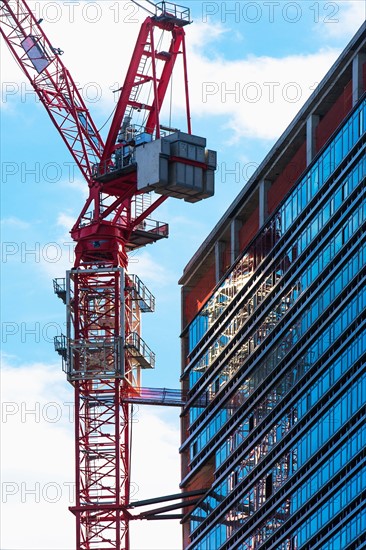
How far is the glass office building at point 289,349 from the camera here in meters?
138

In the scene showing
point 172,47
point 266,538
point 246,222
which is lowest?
point 266,538

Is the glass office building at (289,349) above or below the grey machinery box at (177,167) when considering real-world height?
below

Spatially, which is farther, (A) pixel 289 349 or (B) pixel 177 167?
(B) pixel 177 167

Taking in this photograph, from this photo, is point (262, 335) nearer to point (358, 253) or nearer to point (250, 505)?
point (250, 505)

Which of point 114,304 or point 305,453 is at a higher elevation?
point 114,304

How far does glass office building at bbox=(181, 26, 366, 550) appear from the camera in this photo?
451 feet

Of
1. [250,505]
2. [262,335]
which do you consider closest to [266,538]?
[250,505]

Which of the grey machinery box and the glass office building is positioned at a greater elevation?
the grey machinery box

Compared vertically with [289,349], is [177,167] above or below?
above

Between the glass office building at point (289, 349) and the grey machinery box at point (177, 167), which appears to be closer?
the glass office building at point (289, 349)

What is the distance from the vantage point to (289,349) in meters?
150

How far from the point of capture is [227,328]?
16700cm

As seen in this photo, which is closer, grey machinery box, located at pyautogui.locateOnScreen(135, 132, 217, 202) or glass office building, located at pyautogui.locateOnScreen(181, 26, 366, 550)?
glass office building, located at pyautogui.locateOnScreen(181, 26, 366, 550)

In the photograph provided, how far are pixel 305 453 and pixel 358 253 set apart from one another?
15079mm
